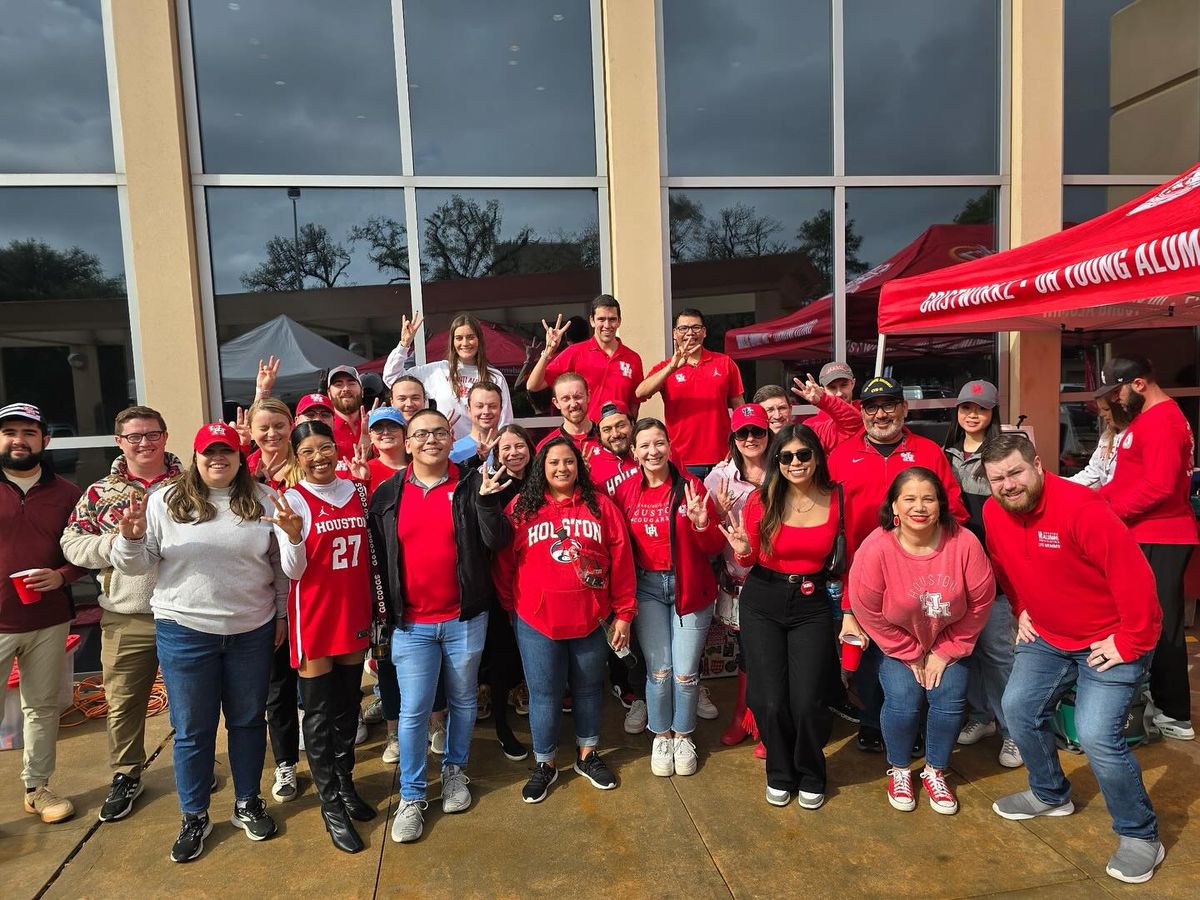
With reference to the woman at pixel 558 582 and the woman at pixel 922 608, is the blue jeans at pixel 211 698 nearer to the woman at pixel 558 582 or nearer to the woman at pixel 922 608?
the woman at pixel 558 582

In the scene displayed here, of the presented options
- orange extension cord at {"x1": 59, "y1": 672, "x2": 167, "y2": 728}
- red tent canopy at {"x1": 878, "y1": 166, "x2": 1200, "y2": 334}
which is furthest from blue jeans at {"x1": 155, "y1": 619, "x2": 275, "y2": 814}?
red tent canopy at {"x1": 878, "y1": 166, "x2": 1200, "y2": 334}

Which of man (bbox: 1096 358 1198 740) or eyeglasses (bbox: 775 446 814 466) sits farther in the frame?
man (bbox: 1096 358 1198 740)

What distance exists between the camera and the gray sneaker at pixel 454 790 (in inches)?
136

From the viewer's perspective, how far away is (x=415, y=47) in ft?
20.2

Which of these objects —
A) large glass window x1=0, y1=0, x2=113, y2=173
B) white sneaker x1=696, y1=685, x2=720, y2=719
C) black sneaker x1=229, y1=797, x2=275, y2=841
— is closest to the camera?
black sneaker x1=229, y1=797, x2=275, y2=841

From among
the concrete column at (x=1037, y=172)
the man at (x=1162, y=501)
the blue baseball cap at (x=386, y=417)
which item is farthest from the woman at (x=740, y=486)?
the concrete column at (x=1037, y=172)

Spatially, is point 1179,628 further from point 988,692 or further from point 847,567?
point 847,567

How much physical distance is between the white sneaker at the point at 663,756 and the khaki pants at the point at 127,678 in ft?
8.07

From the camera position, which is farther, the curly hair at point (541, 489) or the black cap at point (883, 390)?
the black cap at point (883, 390)

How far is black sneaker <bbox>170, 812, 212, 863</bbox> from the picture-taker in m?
3.17

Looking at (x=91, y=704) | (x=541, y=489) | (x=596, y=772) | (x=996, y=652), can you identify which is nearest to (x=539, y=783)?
(x=596, y=772)

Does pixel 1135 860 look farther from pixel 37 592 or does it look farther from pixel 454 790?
pixel 37 592

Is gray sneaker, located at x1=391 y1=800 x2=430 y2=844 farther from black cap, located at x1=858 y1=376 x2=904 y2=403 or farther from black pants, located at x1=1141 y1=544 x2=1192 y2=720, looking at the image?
black pants, located at x1=1141 y1=544 x2=1192 y2=720

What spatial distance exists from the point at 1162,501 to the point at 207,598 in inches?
190
